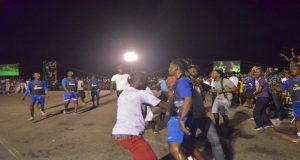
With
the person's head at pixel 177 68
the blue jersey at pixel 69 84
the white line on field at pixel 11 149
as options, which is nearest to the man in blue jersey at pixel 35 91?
Result: the blue jersey at pixel 69 84

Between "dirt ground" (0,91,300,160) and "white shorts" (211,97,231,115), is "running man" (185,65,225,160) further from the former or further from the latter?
"white shorts" (211,97,231,115)

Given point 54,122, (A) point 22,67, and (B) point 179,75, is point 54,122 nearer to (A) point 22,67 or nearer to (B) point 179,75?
(B) point 179,75

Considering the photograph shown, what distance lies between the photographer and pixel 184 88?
433 centimetres

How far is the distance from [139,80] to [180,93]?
0.65 meters

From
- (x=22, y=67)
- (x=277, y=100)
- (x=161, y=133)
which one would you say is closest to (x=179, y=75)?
(x=161, y=133)

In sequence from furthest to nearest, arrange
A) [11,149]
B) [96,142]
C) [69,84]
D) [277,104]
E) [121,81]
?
[69,84]
[121,81]
[277,104]
[96,142]
[11,149]

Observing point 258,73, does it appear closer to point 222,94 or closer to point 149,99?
point 222,94

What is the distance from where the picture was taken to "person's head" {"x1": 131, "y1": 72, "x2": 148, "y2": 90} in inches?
163

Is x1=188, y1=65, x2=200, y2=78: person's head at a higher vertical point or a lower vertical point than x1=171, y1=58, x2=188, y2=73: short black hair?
lower

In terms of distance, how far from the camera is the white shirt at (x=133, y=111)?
3956mm

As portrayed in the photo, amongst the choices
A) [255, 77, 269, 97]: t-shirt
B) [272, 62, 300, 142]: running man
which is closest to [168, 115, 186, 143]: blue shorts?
[272, 62, 300, 142]: running man

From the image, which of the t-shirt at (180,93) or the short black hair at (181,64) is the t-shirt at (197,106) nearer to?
the short black hair at (181,64)

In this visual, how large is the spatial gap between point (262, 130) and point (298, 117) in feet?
5.50

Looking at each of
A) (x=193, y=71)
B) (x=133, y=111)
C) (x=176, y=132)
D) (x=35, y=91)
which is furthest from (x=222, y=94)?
(x=35, y=91)
